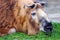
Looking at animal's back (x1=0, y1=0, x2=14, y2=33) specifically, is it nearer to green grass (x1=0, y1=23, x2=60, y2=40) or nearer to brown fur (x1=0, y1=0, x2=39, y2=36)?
brown fur (x1=0, y1=0, x2=39, y2=36)

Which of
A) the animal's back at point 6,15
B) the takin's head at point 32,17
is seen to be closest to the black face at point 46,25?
the takin's head at point 32,17

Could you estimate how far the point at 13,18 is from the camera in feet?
19.0

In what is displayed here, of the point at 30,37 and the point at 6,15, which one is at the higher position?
the point at 6,15

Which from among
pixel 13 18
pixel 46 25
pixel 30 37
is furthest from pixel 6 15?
pixel 46 25

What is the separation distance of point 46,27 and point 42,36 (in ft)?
0.95

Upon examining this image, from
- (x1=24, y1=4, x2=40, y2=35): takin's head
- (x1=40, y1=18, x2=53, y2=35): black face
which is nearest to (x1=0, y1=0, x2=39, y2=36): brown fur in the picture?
(x1=24, y1=4, x2=40, y2=35): takin's head

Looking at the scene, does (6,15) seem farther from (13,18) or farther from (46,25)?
(46,25)

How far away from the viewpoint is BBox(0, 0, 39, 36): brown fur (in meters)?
5.71

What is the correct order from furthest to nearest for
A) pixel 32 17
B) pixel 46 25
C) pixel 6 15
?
pixel 6 15 < pixel 32 17 < pixel 46 25

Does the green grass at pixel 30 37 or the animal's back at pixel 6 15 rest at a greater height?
the animal's back at pixel 6 15

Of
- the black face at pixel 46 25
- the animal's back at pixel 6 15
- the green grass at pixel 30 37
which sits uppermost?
the animal's back at pixel 6 15

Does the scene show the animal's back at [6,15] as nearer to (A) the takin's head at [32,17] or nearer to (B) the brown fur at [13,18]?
(B) the brown fur at [13,18]

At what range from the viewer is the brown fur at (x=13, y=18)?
225 inches

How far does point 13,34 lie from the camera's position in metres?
5.88
